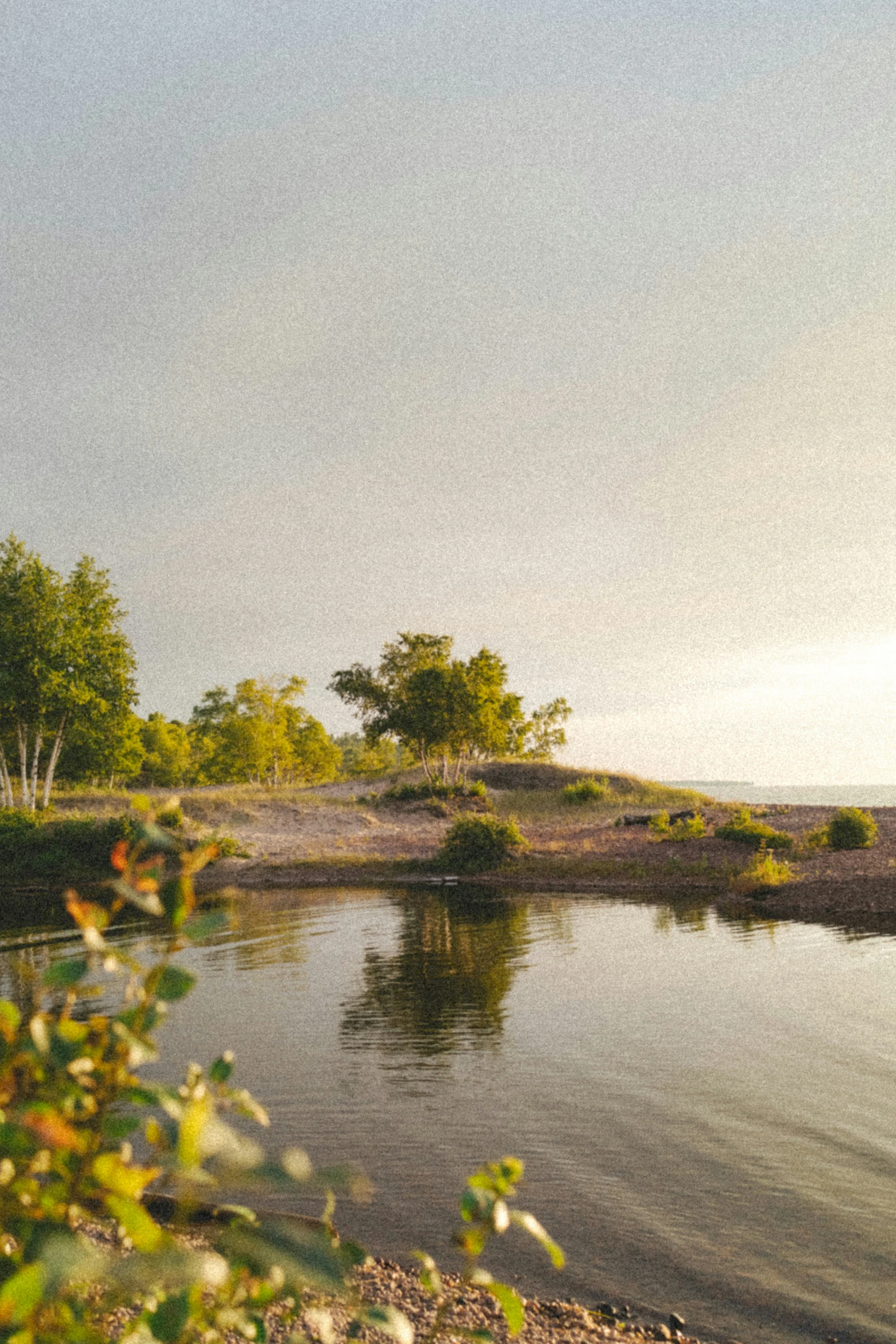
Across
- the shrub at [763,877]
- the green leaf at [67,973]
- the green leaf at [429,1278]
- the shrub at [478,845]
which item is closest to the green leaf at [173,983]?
the green leaf at [67,973]

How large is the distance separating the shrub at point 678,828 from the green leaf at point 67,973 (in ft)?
84.6

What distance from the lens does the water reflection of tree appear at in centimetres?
997

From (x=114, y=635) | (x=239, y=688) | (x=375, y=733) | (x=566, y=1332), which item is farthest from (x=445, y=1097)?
(x=239, y=688)

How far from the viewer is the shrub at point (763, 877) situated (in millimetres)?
19672

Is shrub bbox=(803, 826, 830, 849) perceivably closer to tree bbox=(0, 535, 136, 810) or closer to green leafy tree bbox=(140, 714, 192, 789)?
tree bbox=(0, 535, 136, 810)

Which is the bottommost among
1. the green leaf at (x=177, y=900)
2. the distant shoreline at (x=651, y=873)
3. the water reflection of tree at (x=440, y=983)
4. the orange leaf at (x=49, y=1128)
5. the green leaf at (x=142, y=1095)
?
the water reflection of tree at (x=440, y=983)

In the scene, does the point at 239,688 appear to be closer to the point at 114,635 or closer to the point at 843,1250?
the point at 114,635

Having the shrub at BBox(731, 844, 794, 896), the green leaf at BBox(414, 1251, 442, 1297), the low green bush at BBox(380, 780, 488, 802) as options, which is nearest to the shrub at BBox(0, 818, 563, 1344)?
the green leaf at BBox(414, 1251, 442, 1297)

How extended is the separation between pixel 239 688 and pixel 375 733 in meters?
28.6

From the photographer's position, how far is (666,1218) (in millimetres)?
5609

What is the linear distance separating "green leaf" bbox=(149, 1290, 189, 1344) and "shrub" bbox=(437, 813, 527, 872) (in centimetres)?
2465

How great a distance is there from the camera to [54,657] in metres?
33.5

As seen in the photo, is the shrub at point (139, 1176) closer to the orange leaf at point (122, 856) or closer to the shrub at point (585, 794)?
the orange leaf at point (122, 856)

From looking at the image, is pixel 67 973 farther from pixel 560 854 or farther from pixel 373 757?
pixel 373 757
